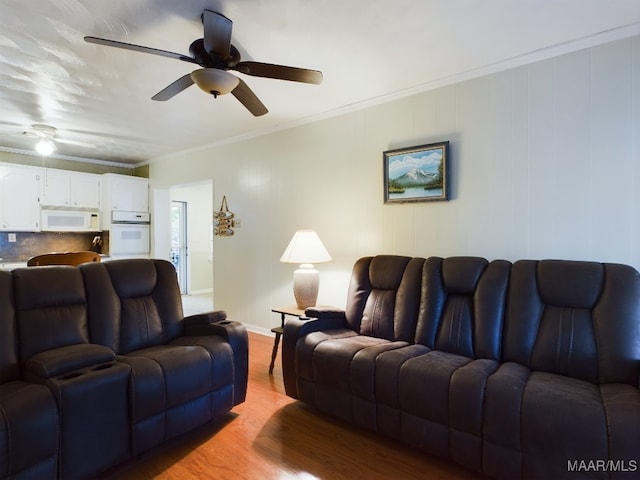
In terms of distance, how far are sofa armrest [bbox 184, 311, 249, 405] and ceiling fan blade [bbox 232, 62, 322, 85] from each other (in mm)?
1673

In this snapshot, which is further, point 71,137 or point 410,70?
point 71,137

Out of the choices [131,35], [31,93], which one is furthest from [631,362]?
[31,93]

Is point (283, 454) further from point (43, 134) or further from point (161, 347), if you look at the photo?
point (43, 134)

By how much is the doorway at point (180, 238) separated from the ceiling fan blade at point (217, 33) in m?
6.22

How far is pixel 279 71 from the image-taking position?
214 cm

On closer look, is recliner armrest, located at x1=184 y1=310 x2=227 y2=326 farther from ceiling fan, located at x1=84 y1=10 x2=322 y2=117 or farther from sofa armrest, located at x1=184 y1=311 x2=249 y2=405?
ceiling fan, located at x1=84 y1=10 x2=322 y2=117

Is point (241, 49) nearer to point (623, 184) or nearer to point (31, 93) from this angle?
point (31, 93)

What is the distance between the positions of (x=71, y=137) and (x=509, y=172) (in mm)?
5114

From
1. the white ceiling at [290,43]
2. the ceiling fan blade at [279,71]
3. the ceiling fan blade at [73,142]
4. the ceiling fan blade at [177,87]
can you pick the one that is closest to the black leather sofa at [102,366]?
the ceiling fan blade at [177,87]

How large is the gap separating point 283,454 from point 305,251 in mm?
1673

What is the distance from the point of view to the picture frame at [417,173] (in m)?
3.02

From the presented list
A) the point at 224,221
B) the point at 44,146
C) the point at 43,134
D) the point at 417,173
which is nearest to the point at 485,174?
the point at 417,173

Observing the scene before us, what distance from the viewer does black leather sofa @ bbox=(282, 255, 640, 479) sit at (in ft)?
5.24

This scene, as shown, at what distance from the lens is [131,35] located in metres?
2.30
